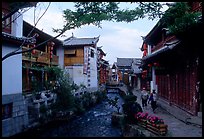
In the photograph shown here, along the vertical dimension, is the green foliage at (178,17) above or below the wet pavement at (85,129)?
above

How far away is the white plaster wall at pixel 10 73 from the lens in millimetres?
12625

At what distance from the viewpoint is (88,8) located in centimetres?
755

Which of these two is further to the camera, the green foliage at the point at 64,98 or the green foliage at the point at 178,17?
the green foliage at the point at 64,98

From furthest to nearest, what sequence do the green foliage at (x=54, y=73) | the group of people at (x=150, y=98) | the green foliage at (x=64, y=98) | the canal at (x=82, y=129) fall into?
the green foliage at (x=54, y=73)
the green foliage at (x=64, y=98)
the group of people at (x=150, y=98)
the canal at (x=82, y=129)

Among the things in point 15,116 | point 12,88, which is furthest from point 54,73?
point 15,116

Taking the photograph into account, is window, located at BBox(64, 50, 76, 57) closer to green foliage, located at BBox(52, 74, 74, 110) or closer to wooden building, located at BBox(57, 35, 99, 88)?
wooden building, located at BBox(57, 35, 99, 88)

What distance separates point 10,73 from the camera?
13164 millimetres

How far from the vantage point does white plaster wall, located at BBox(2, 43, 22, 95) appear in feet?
41.4

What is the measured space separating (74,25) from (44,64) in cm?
1593

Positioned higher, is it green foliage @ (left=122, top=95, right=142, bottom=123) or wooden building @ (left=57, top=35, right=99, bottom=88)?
wooden building @ (left=57, top=35, right=99, bottom=88)

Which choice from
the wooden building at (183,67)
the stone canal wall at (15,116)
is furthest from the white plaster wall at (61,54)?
the stone canal wall at (15,116)

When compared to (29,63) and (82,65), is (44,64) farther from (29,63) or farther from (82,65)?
(82,65)

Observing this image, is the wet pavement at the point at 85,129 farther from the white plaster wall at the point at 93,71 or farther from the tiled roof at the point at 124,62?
the tiled roof at the point at 124,62

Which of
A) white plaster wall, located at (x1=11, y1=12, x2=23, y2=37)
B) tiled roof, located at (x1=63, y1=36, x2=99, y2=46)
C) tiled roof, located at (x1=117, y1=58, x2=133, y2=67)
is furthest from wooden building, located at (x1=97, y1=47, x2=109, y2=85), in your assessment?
white plaster wall, located at (x1=11, y1=12, x2=23, y2=37)
